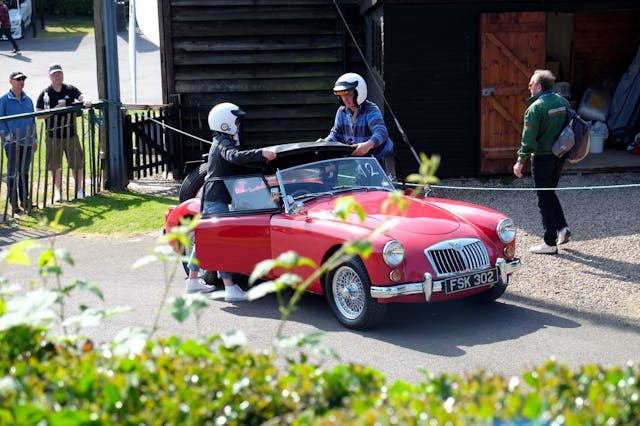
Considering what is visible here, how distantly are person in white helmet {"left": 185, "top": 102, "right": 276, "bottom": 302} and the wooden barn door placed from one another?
6207mm

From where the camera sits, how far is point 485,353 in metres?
7.48

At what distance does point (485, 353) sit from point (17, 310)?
424 cm

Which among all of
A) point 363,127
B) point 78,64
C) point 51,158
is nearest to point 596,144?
point 363,127

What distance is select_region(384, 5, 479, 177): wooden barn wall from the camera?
47.6ft

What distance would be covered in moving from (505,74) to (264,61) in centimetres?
398

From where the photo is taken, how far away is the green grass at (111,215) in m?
12.5

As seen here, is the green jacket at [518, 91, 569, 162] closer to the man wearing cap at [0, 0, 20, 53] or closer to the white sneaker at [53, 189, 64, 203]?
the white sneaker at [53, 189, 64, 203]

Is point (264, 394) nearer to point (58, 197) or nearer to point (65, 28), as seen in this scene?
point (58, 197)

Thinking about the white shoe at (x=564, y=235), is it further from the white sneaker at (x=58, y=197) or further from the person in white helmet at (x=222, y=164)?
the white sneaker at (x=58, y=197)

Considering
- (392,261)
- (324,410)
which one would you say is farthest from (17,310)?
(392,261)

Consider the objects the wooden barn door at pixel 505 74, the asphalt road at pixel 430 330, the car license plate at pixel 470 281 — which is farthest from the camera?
the wooden barn door at pixel 505 74

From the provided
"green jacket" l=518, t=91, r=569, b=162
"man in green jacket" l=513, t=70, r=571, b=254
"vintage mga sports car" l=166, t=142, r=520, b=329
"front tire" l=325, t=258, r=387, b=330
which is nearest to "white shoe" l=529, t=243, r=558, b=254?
"man in green jacket" l=513, t=70, r=571, b=254

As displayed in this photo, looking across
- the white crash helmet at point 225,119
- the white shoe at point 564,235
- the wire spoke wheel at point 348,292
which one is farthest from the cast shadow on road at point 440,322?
the white shoe at point 564,235

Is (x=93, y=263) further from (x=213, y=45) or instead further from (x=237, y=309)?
(x=213, y=45)
